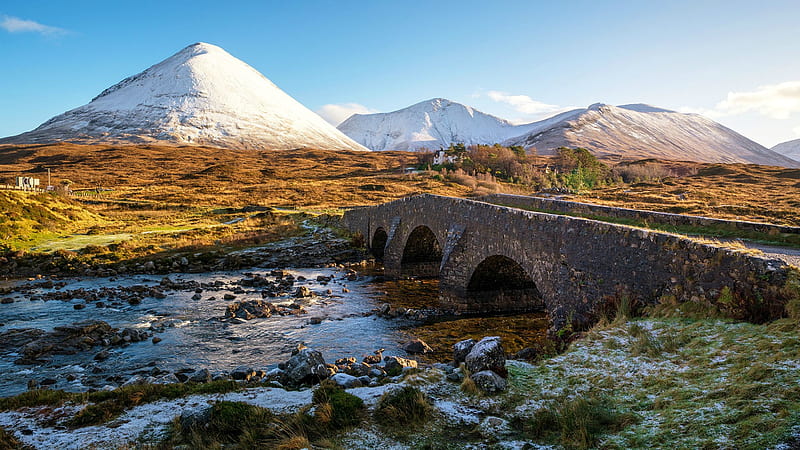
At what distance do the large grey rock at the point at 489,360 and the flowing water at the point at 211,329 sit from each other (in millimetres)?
5506

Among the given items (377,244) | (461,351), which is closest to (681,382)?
(461,351)

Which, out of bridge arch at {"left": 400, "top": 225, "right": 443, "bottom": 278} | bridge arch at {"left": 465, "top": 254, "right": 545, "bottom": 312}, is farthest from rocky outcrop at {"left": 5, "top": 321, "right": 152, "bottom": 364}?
bridge arch at {"left": 400, "top": 225, "right": 443, "bottom": 278}

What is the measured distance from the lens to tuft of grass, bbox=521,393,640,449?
574 centimetres

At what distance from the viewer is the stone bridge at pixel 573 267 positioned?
24.7 feet

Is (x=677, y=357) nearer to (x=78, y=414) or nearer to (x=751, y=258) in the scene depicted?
(x=751, y=258)

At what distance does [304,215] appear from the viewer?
154 feet

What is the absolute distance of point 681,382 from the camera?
249 inches

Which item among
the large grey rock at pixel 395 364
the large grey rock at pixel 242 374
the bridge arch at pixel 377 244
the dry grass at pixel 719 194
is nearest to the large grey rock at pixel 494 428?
the large grey rock at pixel 395 364

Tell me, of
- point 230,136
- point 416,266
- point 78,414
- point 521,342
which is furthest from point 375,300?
point 230,136

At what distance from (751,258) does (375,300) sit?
52.0ft

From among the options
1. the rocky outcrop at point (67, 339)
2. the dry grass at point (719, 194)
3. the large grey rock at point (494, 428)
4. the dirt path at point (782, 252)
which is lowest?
the rocky outcrop at point (67, 339)

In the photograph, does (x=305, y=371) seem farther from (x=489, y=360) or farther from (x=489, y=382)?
(x=489, y=382)

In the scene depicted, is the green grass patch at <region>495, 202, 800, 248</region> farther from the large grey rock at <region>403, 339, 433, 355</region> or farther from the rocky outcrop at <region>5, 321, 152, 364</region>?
the rocky outcrop at <region>5, 321, 152, 364</region>

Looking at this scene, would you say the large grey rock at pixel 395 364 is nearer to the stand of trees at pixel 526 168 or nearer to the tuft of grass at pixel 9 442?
the tuft of grass at pixel 9 442
